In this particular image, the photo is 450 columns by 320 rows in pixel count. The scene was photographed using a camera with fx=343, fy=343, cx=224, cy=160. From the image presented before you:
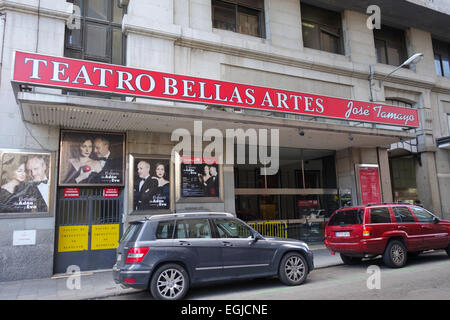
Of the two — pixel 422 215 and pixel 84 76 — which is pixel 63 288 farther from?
pixel 422 215

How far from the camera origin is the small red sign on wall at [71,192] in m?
10.1

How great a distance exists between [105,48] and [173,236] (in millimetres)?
7898

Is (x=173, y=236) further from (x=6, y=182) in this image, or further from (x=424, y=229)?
(x=424, y=229)

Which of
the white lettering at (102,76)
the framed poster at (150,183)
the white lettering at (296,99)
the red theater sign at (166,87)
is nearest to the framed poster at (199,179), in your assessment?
the framed poster at (150,183)

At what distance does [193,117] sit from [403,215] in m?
6.54

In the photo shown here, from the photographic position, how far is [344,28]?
1683 centimetres

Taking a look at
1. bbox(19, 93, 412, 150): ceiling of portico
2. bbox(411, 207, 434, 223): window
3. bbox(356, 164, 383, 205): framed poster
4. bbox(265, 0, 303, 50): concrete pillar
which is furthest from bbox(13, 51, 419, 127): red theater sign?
bbox(265, 0, 303, 50): concrete pillar

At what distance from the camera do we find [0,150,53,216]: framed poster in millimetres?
9258

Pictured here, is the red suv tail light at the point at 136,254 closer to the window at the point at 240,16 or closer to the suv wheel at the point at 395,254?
the suv wheel at the point at 395,254

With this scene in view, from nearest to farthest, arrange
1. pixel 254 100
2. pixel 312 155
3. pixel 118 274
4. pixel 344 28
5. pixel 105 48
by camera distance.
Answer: pixel 118 274 → pixel 254 100 → pixel 105 48 → pixel 312 155 → pixel 344 28

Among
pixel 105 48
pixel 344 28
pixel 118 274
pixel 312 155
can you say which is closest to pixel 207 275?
pixel 118 274

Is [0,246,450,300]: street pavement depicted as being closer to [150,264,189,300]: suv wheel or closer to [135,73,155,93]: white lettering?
[150,264,189,300]: suv wheel

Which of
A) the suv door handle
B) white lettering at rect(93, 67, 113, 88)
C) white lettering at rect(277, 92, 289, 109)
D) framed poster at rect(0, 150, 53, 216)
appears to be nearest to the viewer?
the suv door handle
